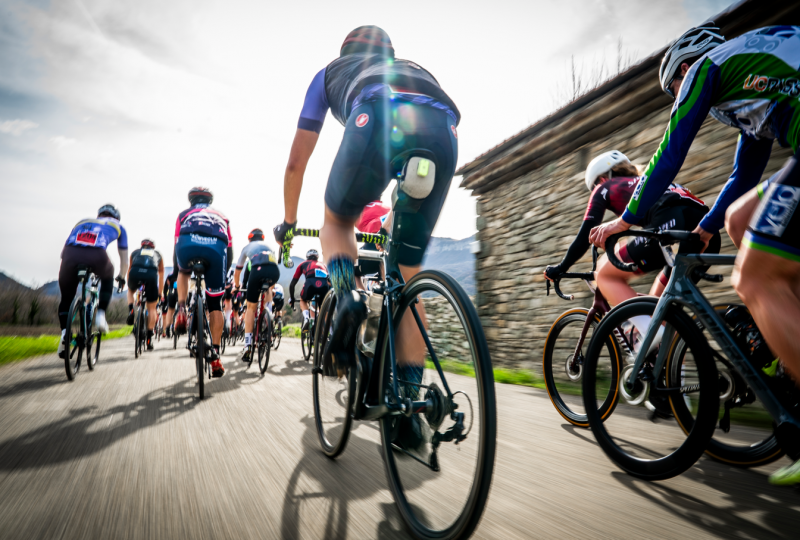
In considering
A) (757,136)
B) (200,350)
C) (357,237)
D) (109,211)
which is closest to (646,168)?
(757,136)

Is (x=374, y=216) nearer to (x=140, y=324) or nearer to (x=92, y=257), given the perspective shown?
(x=92, y=257)

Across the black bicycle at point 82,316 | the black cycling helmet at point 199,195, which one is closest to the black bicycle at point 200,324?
the black cycling helmet at point 199,195

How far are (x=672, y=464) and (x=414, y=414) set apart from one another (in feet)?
3.58

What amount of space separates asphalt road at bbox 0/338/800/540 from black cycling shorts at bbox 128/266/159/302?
4874 millimetres

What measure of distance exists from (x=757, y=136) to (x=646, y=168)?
15.5 inches

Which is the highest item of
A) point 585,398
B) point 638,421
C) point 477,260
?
point 477,260

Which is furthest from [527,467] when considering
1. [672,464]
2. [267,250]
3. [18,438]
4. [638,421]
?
[267,250]

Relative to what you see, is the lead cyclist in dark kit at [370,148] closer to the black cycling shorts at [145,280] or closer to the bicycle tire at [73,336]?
the bicycle tire at [73,336]

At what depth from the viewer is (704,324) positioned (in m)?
1.63

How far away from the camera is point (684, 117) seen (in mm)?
1604

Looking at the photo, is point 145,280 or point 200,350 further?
point 145,280

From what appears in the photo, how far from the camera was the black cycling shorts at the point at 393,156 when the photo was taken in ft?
5.37

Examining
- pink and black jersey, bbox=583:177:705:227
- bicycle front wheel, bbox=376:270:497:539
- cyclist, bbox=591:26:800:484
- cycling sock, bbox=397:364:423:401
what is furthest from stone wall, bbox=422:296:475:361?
pink and black jersey, bbox=583:177:705:227

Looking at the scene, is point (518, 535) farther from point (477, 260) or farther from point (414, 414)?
point (477, 260)
